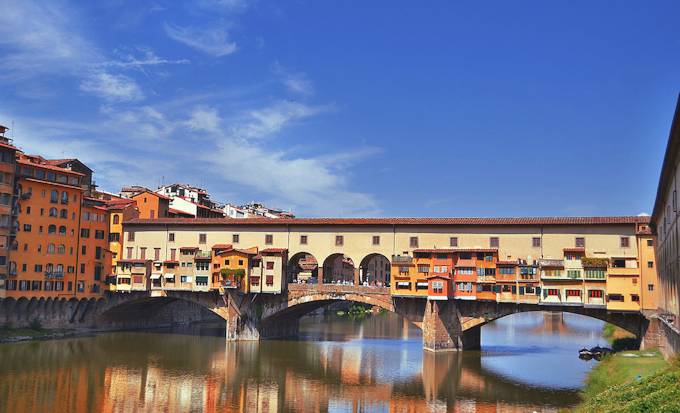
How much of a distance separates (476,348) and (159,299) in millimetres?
33828

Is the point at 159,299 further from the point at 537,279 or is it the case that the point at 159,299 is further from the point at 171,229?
the point at 537,279

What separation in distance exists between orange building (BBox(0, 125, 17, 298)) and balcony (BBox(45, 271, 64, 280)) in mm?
3997

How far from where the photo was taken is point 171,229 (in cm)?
6525

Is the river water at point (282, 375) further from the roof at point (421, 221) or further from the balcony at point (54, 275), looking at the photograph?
the roof at point (421, 221)

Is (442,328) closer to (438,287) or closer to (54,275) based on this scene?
(438,287)

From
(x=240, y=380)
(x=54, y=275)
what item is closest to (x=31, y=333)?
(x=54, y=275)

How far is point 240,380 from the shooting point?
41.4 meters

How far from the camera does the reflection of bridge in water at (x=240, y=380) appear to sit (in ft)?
115

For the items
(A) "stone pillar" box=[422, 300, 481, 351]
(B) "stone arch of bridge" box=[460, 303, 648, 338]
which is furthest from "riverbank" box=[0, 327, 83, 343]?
(B) "stone arch of bridge" box=[460, 303, 648, 338]

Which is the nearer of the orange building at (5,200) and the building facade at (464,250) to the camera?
the building facade at (464,250)

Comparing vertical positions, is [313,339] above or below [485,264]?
below

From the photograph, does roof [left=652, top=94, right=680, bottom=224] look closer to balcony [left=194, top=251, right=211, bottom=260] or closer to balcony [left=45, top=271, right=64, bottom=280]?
balcony [left=194, top=251, right=211, bottom=260]

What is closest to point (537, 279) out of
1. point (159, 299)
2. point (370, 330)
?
point (370, 330)

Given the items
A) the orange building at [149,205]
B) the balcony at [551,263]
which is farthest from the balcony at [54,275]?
the balcony at [551,263]
